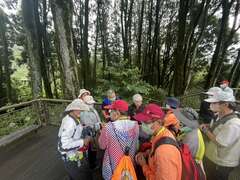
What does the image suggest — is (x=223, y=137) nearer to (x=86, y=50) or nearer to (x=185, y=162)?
(x=185, y=162)

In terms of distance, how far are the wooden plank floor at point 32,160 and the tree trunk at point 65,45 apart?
1.64 meters

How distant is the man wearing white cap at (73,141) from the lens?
2.25 m

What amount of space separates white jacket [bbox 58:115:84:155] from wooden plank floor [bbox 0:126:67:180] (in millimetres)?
1374

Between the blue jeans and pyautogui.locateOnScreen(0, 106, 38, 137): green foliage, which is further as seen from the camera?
pyautogui.locateOnScreen(0, 106, 38, 137): green foliage

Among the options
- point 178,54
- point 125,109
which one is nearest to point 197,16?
point 178,54

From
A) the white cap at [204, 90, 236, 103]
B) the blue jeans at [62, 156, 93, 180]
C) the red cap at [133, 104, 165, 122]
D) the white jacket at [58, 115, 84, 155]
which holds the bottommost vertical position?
the blue jeans at [62, 156, 93, 180]

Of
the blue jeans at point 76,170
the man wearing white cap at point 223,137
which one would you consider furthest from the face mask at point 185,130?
the blue jeans at point 76,170

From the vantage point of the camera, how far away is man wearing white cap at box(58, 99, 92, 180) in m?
2.25

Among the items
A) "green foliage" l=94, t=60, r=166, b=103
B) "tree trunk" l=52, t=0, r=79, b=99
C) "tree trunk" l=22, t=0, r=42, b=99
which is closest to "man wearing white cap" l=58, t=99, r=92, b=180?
"tree trunk" l=52, t=0, r=79, b=99

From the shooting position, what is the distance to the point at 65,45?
5.92m

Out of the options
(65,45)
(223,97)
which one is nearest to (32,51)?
(65,45)

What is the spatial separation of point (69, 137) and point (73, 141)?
0.08m

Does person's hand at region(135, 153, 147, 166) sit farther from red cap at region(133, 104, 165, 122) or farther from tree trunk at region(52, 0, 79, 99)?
tree trunk at region(52, 0, 79, 99)

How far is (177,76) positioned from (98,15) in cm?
956
